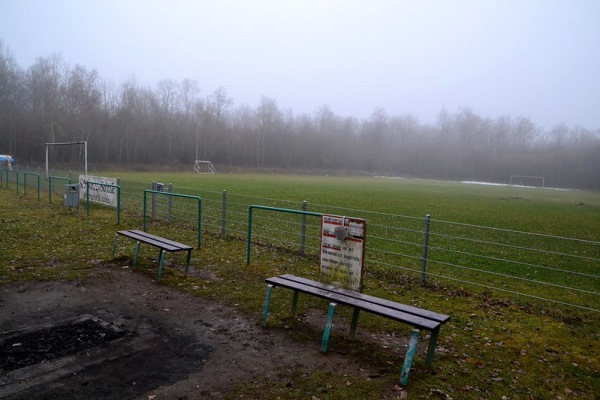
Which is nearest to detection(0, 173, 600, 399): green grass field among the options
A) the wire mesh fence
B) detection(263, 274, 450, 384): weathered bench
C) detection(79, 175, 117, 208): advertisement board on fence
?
detection(263, 274, 450, 384): weathered bench

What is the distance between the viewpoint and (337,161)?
111 meters

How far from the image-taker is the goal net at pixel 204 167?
244 ft

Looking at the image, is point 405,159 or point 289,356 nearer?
point 289,356

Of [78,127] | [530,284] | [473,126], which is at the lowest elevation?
[530,284]

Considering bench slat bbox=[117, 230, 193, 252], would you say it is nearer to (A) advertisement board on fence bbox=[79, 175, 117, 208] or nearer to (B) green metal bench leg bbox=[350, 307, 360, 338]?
(B) green metal bench leg bbox=[350, 307, 360, 338]

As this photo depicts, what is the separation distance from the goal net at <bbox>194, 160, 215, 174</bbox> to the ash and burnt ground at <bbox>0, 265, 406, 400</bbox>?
224ft

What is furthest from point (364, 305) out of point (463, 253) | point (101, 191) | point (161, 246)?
point (101, 191)

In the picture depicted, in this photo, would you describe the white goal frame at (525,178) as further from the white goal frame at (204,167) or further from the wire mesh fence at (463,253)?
the wire mesh fence at (463,253)

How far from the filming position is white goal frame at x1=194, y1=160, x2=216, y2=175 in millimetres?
74500

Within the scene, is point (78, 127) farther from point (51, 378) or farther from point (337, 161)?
point (51, 378)

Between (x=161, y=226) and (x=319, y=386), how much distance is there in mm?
9980

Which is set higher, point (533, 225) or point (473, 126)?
point (473, 126)

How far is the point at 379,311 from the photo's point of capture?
177 inches

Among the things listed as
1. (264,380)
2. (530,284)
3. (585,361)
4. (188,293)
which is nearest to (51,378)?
(264,380)
